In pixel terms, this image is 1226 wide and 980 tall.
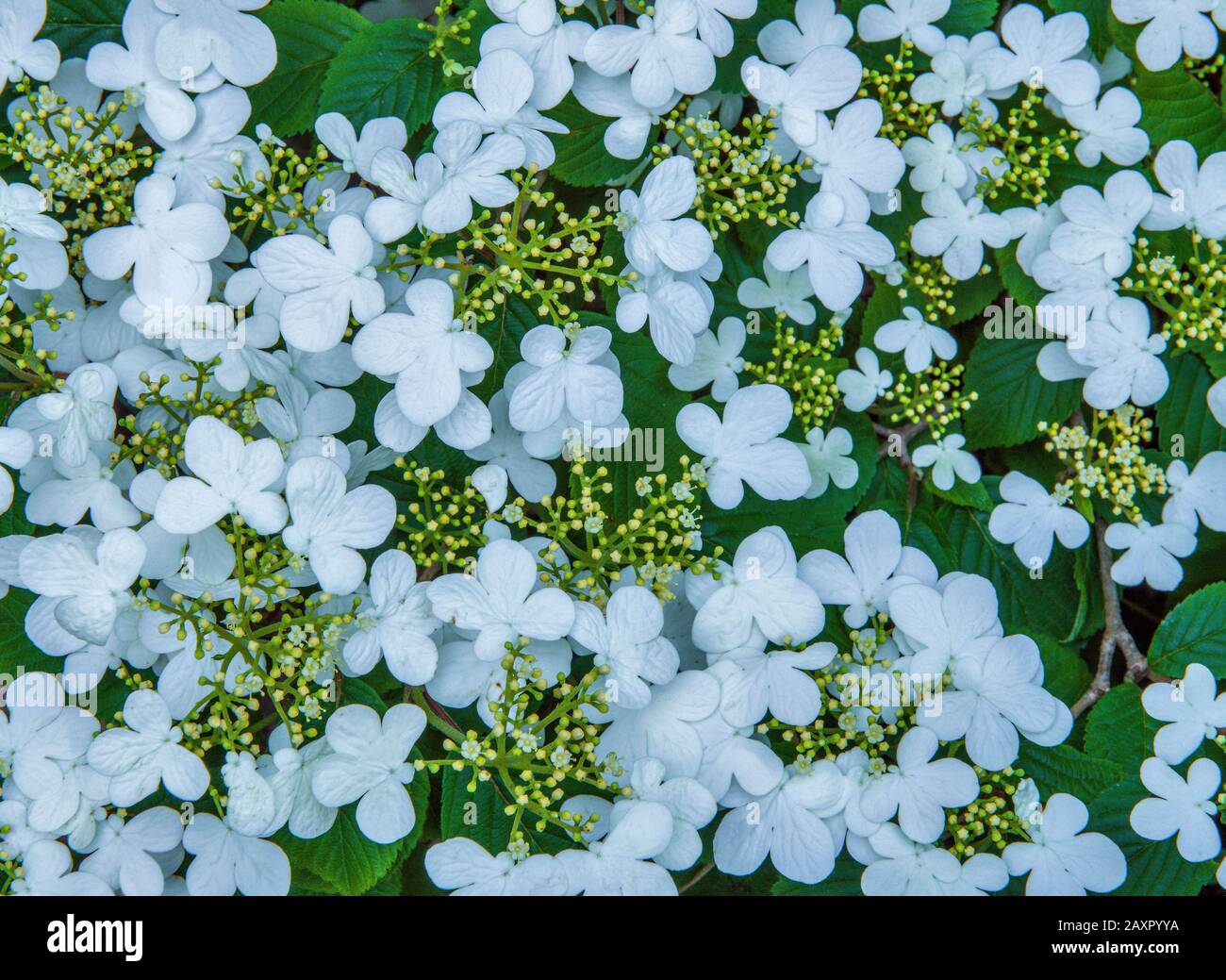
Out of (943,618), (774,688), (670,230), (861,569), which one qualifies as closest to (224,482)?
(670,230)

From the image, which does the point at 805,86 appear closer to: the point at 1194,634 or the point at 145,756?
the point at 1194,634

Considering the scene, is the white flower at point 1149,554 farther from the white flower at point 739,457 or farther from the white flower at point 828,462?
the white flower at point 739,457

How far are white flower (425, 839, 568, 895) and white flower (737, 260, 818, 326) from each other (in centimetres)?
92

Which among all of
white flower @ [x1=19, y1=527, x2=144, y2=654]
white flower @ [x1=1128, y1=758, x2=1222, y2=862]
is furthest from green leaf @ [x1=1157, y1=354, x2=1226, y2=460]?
white flower @ [x1=19, y1=527, x2=144, y2=654]

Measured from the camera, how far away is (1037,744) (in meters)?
1.59

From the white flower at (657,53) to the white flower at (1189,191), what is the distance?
80cm

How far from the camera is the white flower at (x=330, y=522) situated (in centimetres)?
137

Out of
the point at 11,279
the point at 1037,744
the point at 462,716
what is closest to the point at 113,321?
the point at 11,279

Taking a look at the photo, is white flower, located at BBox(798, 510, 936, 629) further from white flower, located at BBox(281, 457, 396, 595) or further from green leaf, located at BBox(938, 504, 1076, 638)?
white flower, located at BBox(281, 457, 396, 595)

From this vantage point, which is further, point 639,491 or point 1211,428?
point 1211,428

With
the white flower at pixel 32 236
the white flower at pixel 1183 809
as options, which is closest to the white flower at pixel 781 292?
the white flower at pixel 1183 809

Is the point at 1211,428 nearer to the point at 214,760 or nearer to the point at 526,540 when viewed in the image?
the point at 526,540

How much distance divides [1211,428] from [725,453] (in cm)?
90

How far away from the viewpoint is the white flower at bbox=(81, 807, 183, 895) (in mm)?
1426
